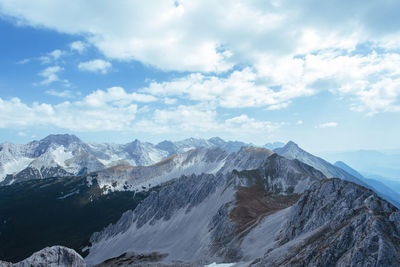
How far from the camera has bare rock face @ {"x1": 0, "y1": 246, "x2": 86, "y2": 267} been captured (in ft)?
176

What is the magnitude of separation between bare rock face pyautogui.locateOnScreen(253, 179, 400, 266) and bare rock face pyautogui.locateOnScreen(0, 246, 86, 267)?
40.0m

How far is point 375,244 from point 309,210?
32.1 meters

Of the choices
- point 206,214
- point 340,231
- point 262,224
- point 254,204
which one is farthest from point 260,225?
point 206,214

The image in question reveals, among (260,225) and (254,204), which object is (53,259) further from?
(254,204)

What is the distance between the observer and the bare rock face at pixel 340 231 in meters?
40.8

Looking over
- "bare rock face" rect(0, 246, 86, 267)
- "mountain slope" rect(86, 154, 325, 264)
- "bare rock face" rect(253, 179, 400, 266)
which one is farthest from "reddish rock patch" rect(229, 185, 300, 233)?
"bare rock face" rect(0, 246, 86, 267)

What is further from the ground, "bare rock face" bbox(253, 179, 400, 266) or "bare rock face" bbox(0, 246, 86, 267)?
"bare rock face" bbox(253, 179, 400, 266)

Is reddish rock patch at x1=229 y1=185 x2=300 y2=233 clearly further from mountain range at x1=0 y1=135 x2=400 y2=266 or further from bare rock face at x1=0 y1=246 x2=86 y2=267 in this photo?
bare rock face at x1=0 y1=246 x2=86 y2=267

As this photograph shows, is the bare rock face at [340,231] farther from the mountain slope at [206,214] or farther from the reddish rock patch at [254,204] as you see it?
the reddish rock patch at [254,204]

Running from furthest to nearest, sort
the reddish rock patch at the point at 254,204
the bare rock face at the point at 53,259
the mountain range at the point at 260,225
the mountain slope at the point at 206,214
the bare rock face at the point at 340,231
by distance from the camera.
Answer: the reddish rock patch at the point at 254,204, the mountain slope at the point at 206,214, the bare rock face at the point at 53,259, the mountain range at the point at 260,225, the bare rock face at the point at 340,231

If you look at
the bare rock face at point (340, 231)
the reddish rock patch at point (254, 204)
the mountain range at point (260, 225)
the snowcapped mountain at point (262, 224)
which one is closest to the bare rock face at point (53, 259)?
the mountain range at point (260, 225)

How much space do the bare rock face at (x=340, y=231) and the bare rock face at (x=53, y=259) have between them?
3998 centimetres

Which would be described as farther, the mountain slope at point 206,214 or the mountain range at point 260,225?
the mountain slope at point 206,214

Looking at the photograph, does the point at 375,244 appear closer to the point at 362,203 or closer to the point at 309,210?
the point at 362,203
